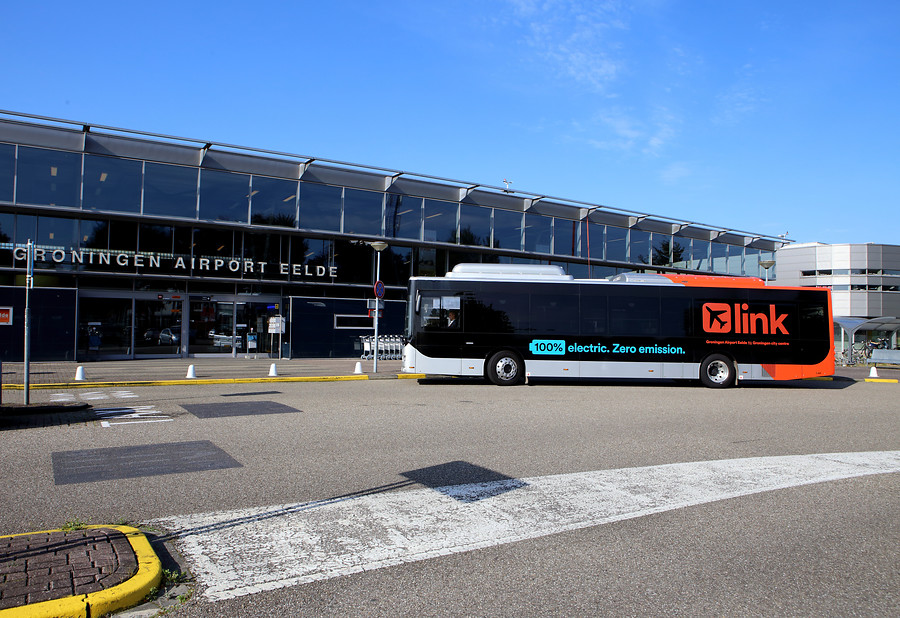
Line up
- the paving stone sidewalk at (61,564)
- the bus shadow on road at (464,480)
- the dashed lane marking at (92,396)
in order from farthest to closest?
the dashed lane marking at (92,396) → the bus shadow on road at (464,480) → the paving stone sidewalk at (61,564)

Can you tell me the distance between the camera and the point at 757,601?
4047mm

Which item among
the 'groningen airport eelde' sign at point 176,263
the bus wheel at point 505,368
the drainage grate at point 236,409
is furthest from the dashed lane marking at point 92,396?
the 'groningen airport eelde' sign at point 176,263

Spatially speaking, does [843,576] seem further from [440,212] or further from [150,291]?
[440,212]

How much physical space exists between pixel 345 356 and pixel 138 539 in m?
25.1

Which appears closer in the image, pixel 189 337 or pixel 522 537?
pixel 522 537

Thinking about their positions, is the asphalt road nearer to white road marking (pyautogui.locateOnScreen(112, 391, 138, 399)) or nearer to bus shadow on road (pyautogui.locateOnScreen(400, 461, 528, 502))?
bus shadow on road (pyautogui.locateOnScreen(400, 461, 528, 502))

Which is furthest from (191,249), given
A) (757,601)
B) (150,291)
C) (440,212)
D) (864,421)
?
(757,601)

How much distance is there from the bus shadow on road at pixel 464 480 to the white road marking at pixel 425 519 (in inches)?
1.4

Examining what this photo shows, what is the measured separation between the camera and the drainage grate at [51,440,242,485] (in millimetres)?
7039

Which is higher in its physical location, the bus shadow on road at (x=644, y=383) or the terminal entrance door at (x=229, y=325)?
the terminal entrance door at (x=229, y=325)

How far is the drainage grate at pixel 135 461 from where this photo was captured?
7.04 metres

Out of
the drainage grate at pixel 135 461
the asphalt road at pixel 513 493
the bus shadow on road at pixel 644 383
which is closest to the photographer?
the asphalt road at pixel 513 493

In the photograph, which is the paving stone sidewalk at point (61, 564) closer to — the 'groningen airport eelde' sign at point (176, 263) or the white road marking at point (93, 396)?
the white road marking at point (93, 396)

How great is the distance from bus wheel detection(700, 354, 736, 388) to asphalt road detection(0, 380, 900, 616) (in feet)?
15.1
